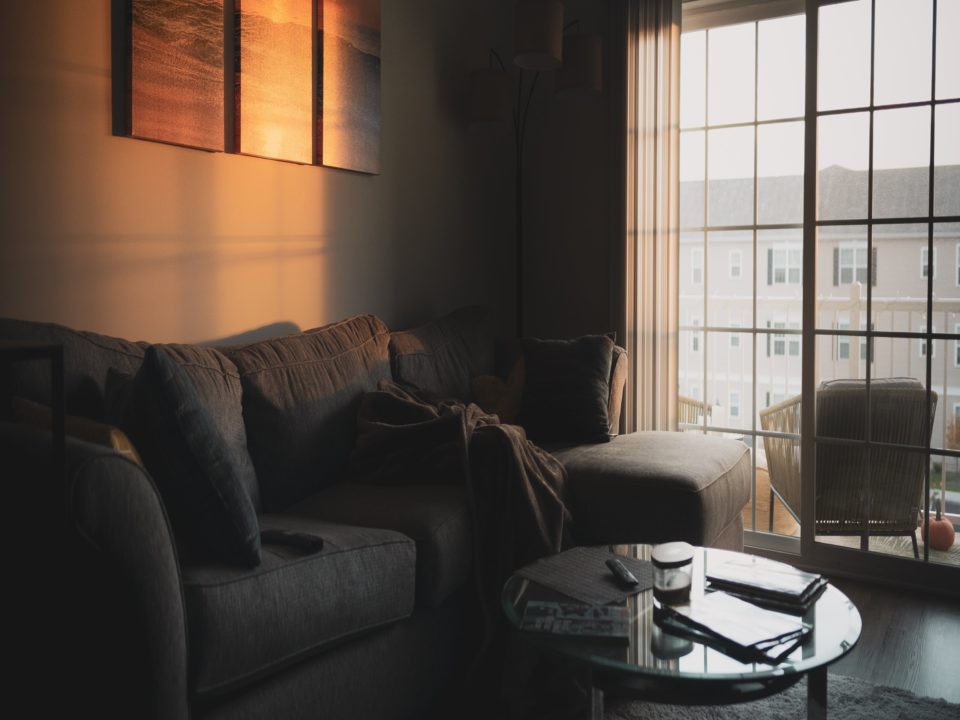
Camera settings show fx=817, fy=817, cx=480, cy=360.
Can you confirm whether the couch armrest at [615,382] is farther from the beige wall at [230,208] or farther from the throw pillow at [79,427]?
the throw pillow at [79,427]

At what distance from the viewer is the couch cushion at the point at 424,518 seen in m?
2.17

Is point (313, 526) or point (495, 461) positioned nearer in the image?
point (313, 526)

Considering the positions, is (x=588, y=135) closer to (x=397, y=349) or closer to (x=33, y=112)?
(x=397, y=349)

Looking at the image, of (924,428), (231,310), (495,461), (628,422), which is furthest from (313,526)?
(924,428)

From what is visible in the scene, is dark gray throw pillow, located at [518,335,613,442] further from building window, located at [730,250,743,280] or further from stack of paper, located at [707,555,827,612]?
stack of paper, located at [707,555,827,612]

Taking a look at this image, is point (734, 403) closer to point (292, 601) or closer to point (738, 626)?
point (738, 626)

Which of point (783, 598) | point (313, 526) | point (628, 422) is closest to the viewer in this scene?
point (783, 598)

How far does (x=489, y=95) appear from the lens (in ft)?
12.5

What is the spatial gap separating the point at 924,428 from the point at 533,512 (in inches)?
72.7

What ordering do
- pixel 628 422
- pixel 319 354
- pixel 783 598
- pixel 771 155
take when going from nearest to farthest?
1. pixel 783 598
2. pixel 319 354
3. pixel 771 155
4. pixel 628 422

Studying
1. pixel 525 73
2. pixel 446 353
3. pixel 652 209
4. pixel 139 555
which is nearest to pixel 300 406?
pixel 446 353

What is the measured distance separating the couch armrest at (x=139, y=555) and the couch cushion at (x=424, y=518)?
76 cm

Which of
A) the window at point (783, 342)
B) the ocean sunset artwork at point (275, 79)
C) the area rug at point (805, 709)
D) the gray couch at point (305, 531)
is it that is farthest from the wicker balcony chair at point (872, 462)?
the ocean sunset artwork at point (275, 79)

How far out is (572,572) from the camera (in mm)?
1950
